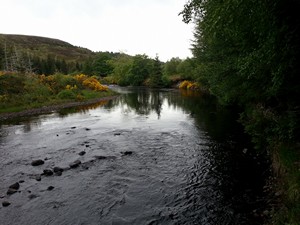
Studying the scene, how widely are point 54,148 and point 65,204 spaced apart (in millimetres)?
10269

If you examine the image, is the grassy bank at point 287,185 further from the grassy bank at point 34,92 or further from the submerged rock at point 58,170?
the grassy bank at point 34,92

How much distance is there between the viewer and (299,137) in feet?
47.7

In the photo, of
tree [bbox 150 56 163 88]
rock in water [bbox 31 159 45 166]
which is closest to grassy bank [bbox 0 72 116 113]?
rock in water [bbox 31 159 45 166]

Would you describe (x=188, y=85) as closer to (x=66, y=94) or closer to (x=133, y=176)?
(x=66, y=94)

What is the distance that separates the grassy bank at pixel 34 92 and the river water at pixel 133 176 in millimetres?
15250

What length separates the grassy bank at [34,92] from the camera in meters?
42.0

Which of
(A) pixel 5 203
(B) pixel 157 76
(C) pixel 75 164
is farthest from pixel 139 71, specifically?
(A) pixel 5 203

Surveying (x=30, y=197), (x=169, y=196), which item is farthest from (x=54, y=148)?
(x=169, y=196)

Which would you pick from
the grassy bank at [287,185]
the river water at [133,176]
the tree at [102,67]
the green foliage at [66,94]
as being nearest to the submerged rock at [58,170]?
the river water at [133,176]

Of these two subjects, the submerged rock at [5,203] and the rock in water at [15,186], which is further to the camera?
the rock in water at [15,186]

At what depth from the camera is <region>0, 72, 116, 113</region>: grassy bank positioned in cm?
4198

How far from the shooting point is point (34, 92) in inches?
1876

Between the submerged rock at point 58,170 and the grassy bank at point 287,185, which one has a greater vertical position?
the grassy bank at point 287,185

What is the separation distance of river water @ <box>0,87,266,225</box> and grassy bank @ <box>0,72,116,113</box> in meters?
A: 15.3
